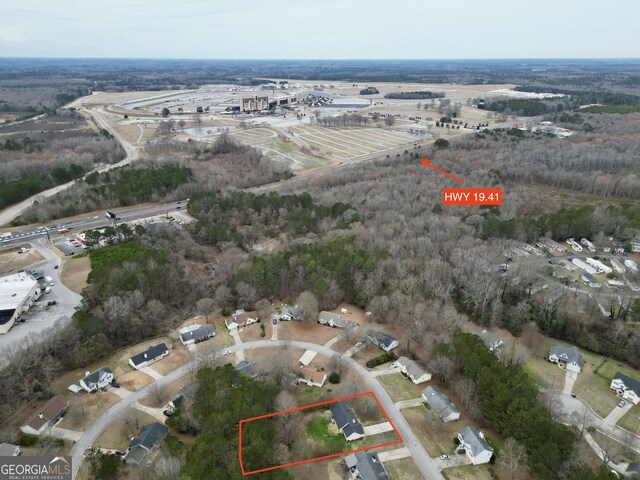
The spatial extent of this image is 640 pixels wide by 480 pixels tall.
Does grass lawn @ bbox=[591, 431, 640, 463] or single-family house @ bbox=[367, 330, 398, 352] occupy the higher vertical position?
single-family house @ bbox=[367, 330, 398, 352]

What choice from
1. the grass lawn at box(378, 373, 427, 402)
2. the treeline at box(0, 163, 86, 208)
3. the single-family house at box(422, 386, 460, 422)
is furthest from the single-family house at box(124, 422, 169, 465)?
the treeline at box(0, 163, 86, 208)

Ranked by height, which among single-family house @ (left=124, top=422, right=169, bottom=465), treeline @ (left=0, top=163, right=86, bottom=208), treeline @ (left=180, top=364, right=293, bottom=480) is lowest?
single-family house @ (left=124, top=422, right=169, bottom=465)

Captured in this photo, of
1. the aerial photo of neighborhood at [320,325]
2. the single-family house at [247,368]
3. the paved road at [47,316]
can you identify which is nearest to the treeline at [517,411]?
the aerial photo of neighborhood at [320,325]

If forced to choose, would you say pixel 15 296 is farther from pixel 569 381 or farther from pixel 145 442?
pixel 569 381

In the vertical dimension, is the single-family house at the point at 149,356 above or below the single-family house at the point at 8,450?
below

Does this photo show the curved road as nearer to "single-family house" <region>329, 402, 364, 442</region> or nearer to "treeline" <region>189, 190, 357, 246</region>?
"single-family house" <region>329, 402, 364, 442</region>

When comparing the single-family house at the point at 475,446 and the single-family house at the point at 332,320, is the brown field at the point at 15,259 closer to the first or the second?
the single-family house at the point at 332,320

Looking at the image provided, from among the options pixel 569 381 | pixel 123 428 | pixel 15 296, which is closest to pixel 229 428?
pixel 123 428
